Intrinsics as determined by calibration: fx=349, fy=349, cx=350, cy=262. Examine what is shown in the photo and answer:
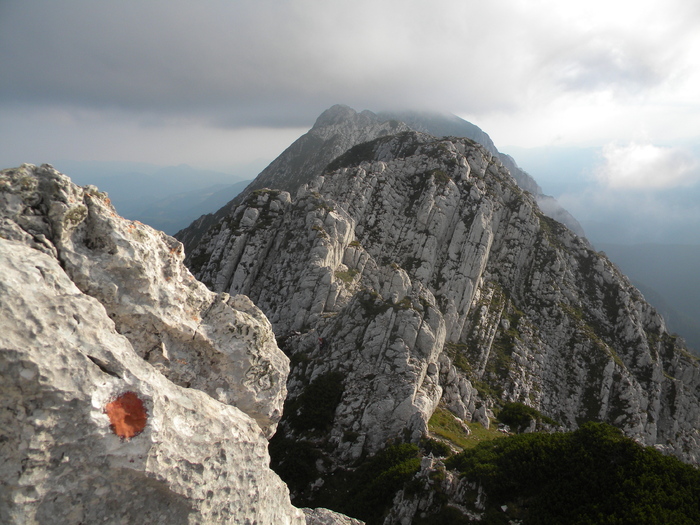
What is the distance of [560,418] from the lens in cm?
6556

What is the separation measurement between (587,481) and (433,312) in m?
31.6

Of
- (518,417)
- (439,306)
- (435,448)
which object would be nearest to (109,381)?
(435,448)

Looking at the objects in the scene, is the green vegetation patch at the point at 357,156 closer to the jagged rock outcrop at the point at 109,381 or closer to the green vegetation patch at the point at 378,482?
the green vegetation patch at the point at 378,482

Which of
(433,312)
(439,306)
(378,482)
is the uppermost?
(439,306)

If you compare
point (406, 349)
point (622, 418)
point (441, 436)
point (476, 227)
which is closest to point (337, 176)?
point (476, 227)

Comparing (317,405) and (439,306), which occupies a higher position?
(439,306)

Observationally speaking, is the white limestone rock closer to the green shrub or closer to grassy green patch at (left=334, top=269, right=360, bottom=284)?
the green shrub

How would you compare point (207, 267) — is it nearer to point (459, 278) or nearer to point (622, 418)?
point (459, 278)

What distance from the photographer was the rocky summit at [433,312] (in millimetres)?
42281

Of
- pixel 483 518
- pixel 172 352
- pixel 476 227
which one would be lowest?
pixel 483 518

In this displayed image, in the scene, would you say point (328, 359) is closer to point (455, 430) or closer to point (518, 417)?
point (455, 430)

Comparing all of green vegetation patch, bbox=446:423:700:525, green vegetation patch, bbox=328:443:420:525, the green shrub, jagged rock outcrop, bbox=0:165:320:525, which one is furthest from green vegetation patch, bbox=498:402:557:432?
jagged rock outcrop, bbox=0:165:320:525

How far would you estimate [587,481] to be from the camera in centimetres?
2239

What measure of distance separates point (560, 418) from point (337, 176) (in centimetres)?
7314
